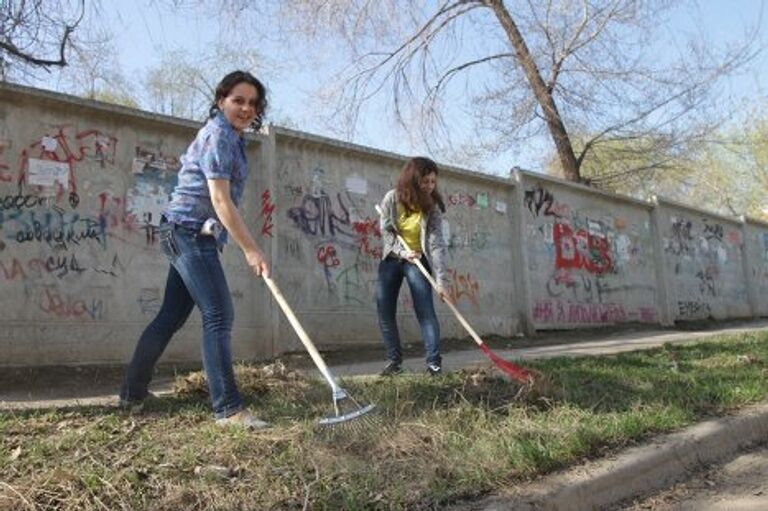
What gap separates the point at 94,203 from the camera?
7145mm

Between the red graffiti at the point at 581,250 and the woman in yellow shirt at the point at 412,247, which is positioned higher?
the red graffiti at the point at 581,250

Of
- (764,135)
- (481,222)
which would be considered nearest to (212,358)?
Answer: (481,222)

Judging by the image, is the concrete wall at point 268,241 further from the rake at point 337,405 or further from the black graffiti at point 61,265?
the rake at point 337,405

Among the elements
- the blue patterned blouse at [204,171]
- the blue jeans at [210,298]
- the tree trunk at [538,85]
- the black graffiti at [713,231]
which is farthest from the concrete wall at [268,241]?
the black graffiti at [713,231]

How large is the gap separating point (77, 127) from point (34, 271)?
1.34 metres

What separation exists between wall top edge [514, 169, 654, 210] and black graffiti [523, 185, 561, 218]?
0.21 metres

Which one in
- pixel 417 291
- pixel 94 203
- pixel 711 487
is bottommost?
pixel 711 487

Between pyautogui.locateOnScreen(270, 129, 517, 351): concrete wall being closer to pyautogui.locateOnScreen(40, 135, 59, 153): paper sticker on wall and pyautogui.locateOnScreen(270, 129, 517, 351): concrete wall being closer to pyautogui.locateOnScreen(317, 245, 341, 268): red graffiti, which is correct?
pyautogui.locateOnScreen(317, 245, 341, 268): red graffiti

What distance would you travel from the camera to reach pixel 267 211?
8320 mm

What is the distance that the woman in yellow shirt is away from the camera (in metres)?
6.33

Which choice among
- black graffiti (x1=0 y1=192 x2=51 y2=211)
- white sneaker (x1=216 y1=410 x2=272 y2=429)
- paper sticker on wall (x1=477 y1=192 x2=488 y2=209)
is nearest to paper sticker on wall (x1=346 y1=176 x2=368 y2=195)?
paper sticker on wall (x1=477 y1=192 x2=488 y2=209)

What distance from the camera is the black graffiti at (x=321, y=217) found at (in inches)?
344

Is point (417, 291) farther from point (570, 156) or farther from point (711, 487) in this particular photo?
point (570, 156)

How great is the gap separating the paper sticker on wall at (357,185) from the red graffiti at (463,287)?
5.62ft
